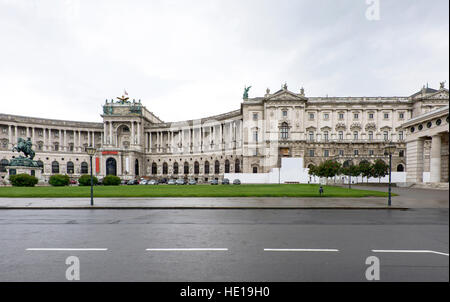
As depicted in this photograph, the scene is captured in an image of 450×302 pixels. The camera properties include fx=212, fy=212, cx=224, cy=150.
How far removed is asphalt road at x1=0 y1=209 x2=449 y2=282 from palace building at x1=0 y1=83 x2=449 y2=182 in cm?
3398

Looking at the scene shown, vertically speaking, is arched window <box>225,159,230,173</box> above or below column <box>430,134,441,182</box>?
below

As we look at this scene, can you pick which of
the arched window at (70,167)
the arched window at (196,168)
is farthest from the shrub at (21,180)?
the arched window at (70,167)

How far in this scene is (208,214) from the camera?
42.2ft

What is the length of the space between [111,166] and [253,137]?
52.0 metres

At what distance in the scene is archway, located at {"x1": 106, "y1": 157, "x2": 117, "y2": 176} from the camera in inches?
3000

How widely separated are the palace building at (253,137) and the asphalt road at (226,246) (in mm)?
33979

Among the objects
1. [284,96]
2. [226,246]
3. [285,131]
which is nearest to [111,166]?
[285,131]

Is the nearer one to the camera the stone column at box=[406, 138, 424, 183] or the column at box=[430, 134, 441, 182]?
the column at box=[430, 134, 441, 182]

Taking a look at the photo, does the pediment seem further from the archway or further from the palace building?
the archway

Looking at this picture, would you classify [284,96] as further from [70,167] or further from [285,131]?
[70,167]

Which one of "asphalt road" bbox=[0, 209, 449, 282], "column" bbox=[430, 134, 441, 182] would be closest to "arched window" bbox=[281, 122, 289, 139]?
"column" bbox=[430, 134, 441, 182]

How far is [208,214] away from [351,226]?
24.7ft
